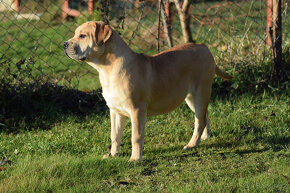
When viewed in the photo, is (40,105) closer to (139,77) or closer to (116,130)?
(116,130)

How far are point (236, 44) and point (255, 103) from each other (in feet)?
4.01

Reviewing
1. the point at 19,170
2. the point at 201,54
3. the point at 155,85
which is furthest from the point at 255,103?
the point at 19,170

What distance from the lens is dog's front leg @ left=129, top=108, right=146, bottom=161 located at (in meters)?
4.06

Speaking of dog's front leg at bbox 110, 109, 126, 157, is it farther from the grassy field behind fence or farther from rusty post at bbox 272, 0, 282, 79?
rusty post at bbox 272, 0, 282, 79

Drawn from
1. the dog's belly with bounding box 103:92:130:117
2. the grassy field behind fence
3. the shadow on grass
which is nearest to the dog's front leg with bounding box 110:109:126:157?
the grassy field behind fence

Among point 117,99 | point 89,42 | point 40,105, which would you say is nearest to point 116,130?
point 117,99

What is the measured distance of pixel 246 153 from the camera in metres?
4.49

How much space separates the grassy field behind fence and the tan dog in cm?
32

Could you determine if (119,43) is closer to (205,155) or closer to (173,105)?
(173,105)

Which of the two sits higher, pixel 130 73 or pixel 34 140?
pixel 130 73

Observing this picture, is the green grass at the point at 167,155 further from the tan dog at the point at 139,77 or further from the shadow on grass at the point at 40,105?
the tan dog at the point at 139,77

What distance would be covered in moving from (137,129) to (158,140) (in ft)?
2.96

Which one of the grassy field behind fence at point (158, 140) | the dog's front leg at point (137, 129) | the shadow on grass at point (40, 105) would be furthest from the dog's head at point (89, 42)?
the shadow on grass at point (40, 105)

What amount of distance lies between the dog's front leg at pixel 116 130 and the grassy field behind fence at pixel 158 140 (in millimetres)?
114
